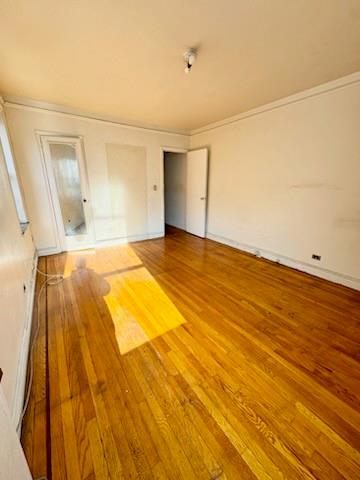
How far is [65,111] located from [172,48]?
242 cm

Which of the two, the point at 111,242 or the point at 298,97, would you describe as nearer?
the point at 298,97

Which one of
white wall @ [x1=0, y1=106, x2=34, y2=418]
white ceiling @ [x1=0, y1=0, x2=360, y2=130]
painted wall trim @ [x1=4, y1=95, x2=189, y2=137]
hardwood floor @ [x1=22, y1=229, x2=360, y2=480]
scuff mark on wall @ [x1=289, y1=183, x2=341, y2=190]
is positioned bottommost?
hardwood floor @ [x1=22, y1=229, x2=360, y2=480]

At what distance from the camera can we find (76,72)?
2.29 m

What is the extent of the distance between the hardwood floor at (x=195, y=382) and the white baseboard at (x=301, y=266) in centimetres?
15

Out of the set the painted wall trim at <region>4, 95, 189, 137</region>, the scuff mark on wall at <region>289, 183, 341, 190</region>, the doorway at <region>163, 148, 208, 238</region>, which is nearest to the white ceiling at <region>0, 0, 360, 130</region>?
the painted wall trim at <region>4, 95, 189, 137</region>

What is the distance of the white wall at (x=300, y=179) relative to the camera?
2504 mm

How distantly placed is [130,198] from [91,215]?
0.89 m

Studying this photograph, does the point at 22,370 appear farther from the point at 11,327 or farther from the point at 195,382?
the point at 195,382

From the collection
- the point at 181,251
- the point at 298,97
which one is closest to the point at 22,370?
the point at 181,251

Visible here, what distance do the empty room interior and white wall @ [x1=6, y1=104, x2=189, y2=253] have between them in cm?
3

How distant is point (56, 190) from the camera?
3.54 metres

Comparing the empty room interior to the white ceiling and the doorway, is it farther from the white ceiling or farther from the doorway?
the doorway

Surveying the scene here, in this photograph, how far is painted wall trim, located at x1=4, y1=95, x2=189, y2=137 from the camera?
3.00 m

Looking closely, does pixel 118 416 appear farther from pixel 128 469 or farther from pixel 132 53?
pixel 132 53
